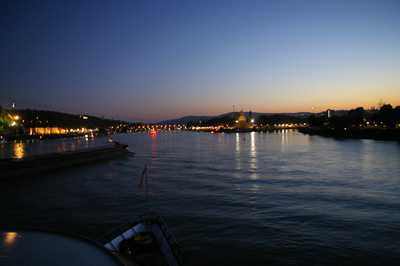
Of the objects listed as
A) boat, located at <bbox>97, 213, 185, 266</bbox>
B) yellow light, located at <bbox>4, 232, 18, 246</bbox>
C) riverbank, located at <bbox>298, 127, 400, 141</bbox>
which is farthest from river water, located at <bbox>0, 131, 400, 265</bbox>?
riverbank, located at <bbox>298, 127, 400, 141</bbox>

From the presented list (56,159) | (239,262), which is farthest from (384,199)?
(56,159)

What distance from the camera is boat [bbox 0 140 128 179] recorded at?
1021 inches

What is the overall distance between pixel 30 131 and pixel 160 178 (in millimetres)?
184475

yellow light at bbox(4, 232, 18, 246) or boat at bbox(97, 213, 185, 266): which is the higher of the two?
yellow light at bbox(4, 232, 18, 246)

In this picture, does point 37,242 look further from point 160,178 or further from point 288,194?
point 160,178

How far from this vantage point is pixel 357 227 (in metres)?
11.4

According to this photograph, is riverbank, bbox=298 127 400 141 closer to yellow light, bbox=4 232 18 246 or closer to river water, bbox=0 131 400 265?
river water, bbox=0 131 400 265

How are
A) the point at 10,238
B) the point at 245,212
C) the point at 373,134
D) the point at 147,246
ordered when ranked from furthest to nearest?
1. the point at 373,134
2. the point at 245,212
3. the point at 147,246
4. the point at 10,238

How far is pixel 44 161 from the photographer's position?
31.3 m

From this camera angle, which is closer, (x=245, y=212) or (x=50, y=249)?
(x=50, y=249)

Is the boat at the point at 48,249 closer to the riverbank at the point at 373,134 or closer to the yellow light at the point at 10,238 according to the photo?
the yellow light at the point at 10,238

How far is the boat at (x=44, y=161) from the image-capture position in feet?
85.1

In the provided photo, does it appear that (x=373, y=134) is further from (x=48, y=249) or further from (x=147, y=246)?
(x=48, y=249)

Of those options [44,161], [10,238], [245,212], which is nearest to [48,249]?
[10,238]
